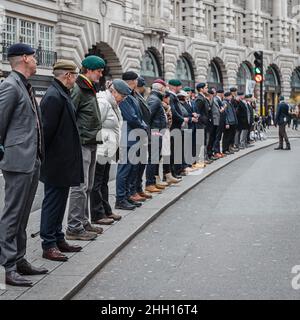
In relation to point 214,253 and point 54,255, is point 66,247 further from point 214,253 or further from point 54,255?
point 214,253

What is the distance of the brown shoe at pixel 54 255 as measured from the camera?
6633 millimetres

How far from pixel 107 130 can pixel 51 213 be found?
210cm

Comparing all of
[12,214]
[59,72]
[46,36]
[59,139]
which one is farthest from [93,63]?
[46,36]

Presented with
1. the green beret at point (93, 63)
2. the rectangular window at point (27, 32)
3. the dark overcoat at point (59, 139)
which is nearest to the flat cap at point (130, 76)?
the green beret at point (93, 63)

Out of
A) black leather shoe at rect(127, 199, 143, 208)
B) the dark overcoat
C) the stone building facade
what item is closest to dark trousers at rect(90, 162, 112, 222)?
black leather shoe at rect(127, 199, 143, 208)

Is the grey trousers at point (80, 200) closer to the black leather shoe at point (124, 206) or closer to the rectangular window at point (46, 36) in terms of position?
the black leather shoe at point (124, 206)

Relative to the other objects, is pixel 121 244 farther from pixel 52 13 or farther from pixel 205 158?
pixel 52 13

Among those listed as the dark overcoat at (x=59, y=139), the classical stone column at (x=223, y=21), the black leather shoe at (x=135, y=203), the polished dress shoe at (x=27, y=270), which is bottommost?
the polished dress shoe at (x=27, y=270)

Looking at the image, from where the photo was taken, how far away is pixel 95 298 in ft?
18.4

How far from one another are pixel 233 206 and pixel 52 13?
21220mm

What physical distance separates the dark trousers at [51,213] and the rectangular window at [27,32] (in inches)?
875

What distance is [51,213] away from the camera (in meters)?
6.77

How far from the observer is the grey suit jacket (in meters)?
5.73
